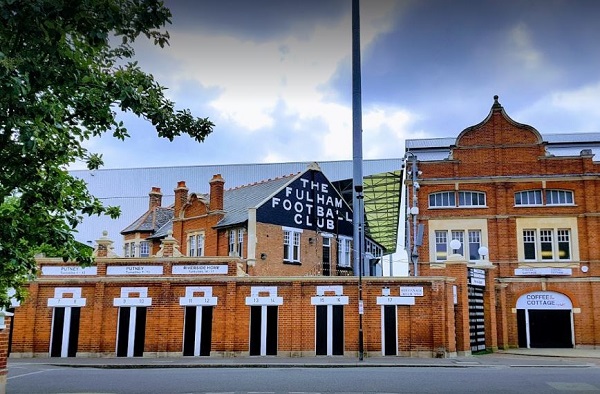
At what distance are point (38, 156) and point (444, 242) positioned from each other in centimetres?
2761

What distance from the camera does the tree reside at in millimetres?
7746

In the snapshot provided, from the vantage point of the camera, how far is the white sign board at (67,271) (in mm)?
26484

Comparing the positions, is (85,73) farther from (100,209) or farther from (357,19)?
(357,19)

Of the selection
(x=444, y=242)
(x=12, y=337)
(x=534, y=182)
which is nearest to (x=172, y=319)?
(x=12, y=337)

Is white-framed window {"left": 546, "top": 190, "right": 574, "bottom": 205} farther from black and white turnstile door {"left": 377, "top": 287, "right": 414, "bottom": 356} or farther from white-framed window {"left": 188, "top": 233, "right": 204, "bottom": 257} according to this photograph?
white-framed window {"left": 188, "top": 233, "right": 204, "bottom": 257}

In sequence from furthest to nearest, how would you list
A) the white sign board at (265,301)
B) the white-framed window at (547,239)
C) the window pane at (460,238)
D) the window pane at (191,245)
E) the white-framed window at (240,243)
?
the window pane at (191,245)
the white-framed window at (240,243)
the window pane at (460,238)
the white-framed window at (547,239)
the white sign board at (265,301)

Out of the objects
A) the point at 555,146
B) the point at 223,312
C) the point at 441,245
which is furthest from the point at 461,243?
the point at 223,312

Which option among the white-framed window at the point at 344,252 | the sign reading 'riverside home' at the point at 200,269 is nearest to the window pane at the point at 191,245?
the white-framed window at the point at 344,252

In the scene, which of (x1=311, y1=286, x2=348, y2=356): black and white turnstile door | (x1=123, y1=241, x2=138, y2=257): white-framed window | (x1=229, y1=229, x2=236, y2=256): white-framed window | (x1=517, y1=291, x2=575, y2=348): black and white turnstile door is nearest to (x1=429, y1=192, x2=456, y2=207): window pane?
(x1=517, y1=291, x2=575, y2=348): black and white turnstile door

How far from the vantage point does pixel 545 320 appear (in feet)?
107

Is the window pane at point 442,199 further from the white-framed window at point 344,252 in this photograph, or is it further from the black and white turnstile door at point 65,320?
the black and white turnstile door at point 65,320

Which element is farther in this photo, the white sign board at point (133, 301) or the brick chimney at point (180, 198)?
the brick chimney at point (180, 198)

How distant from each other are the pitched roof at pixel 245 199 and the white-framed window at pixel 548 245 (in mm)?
14777

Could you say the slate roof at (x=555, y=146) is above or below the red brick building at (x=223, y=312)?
above
